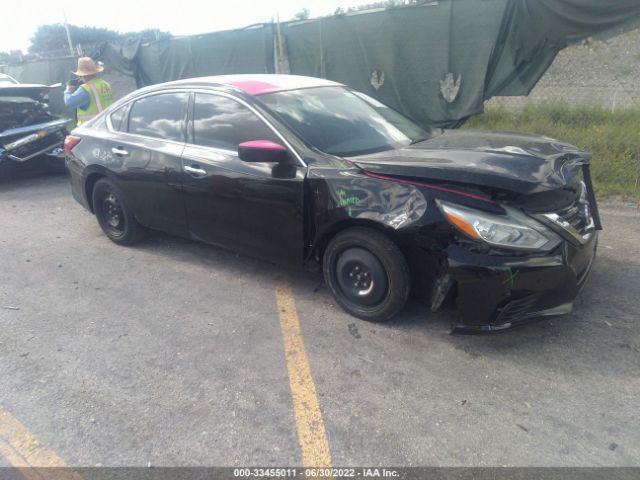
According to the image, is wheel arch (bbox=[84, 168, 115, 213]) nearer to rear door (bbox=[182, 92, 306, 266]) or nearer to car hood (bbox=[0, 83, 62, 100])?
rear door (bbox=[182, 92, 306, 266])

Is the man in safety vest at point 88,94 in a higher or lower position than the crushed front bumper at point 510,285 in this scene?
higher

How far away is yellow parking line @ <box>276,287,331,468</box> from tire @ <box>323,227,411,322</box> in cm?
41

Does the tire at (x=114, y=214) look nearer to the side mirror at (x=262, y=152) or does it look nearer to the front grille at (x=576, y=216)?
the side mirror at (x=262, y=152)

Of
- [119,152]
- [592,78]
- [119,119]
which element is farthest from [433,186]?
[592,78]

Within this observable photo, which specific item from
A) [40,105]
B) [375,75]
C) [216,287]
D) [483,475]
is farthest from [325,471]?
[40,105]

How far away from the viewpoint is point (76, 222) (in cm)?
607

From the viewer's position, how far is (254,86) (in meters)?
3.99

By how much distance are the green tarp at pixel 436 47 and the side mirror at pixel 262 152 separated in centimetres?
512

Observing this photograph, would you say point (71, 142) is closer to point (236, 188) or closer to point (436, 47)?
point (236, 188)

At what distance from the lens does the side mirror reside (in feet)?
11.0

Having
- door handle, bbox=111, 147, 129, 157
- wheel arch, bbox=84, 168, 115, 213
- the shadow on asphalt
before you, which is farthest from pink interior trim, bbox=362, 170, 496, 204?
the shadow on asphalt

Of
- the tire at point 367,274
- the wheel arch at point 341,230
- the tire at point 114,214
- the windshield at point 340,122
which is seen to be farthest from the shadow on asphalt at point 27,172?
the tire at point 367,274

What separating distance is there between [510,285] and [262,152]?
71.1 inches

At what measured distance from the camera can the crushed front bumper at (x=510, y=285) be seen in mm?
2736
